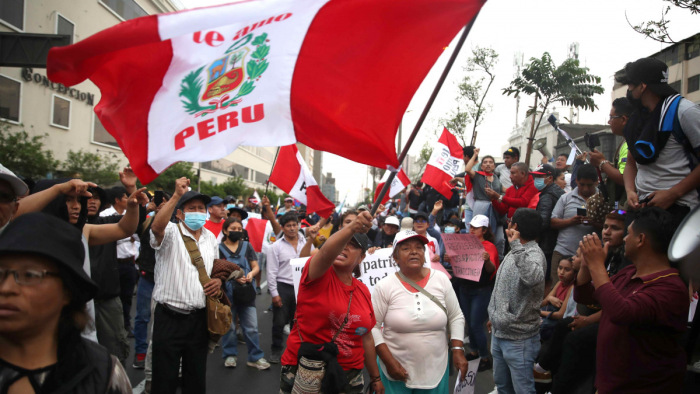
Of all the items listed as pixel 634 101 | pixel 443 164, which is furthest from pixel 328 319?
pixel 443 164

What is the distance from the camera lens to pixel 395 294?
13.2 ft

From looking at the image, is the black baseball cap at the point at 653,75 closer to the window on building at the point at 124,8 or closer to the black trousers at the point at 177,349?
the black trousers at the point at 177,349

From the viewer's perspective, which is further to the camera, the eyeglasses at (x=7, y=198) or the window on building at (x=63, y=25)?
the window on building at (x=63, y=25)

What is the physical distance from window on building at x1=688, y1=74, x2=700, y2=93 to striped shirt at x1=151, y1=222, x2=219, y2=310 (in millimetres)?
34253

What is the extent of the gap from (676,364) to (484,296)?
3852 millimetres

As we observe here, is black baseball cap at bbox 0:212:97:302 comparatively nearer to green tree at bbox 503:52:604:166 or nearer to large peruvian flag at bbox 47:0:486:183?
large peruvian flag at bbox 47:0:486:183

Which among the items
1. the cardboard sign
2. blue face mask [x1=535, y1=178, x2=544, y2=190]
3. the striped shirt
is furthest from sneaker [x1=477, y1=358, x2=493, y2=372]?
the striped shirt

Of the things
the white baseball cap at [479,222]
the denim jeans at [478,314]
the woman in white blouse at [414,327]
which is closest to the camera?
the woman in white blouse at [414,327]

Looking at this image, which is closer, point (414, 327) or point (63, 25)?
point (414, 327)

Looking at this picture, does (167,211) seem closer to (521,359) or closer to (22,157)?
(521,359)

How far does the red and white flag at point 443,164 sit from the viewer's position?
938cm

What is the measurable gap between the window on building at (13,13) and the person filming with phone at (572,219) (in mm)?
30581

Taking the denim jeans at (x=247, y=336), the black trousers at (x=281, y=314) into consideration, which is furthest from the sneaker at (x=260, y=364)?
the black trousers at (x=281, y=314)

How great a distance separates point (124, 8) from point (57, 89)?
11042mm
